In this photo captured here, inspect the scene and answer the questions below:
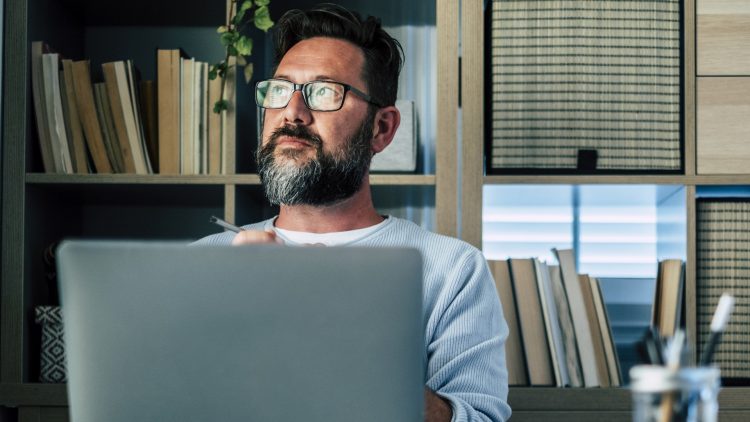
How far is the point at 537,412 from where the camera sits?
5.64 feet

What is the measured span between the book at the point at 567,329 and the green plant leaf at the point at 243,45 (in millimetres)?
828

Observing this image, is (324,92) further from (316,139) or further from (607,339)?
(607,339)

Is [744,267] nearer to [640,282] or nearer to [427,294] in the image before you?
[640,282]

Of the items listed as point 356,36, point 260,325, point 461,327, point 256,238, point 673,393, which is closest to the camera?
point 673,393

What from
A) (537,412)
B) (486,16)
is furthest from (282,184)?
(537,412)

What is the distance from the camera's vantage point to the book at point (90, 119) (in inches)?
69.7

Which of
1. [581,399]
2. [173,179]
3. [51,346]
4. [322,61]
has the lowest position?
[581,399]

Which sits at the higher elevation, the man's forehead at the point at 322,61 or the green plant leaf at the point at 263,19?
the green plant leaf at the point at 263,19

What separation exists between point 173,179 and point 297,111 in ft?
1.24

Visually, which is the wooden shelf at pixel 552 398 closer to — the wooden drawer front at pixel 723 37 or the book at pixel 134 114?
the book at pixel 134 114

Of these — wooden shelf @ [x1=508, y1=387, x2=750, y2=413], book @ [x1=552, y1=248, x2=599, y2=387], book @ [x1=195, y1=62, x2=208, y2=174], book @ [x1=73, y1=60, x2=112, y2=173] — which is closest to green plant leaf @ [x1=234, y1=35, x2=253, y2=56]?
book @ [x1=195, y1=62, x2=208, y2=174]

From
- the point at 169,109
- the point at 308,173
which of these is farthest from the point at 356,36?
the point at 169,109

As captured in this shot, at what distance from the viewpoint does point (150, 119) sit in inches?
70.6

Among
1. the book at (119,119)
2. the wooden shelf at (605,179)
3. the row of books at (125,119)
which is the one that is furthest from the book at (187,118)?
the wooden shelf at (605,179)
